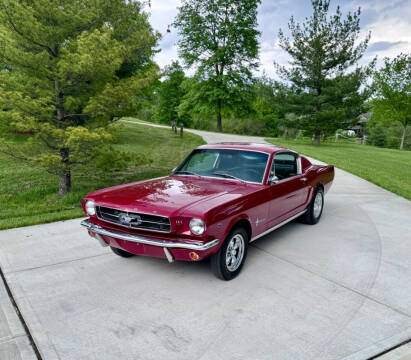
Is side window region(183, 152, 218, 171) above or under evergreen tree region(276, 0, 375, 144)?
under

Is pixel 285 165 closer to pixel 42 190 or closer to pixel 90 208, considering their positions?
pixel 90 208

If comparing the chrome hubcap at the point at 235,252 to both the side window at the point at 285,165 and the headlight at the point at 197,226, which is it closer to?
the headlight at the point at 197,226

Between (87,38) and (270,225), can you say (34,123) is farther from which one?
(270,225)

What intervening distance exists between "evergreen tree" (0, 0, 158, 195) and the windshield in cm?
236

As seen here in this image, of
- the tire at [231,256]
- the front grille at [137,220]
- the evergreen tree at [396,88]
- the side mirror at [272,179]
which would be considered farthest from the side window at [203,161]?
the evergreen tree at [396,88]

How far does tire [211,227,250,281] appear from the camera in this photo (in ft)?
11.8

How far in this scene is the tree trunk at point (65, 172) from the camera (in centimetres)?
729

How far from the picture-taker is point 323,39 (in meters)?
22.1

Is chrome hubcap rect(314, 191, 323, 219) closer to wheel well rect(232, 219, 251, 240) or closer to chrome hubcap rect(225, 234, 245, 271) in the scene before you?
wheel well rect(232, 219, 251, 240)

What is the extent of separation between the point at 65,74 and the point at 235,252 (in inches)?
205

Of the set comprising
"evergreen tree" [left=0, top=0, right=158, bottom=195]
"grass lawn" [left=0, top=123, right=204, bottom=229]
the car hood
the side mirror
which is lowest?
"grass lawn" [left=0, top=123, right=204, bottom=229]

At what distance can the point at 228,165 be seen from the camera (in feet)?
15.5

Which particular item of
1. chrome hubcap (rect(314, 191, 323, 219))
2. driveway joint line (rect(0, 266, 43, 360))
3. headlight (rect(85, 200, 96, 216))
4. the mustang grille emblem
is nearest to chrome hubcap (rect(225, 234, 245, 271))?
the mustang grille emblem

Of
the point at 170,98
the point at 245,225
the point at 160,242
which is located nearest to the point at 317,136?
the point at 245,225
